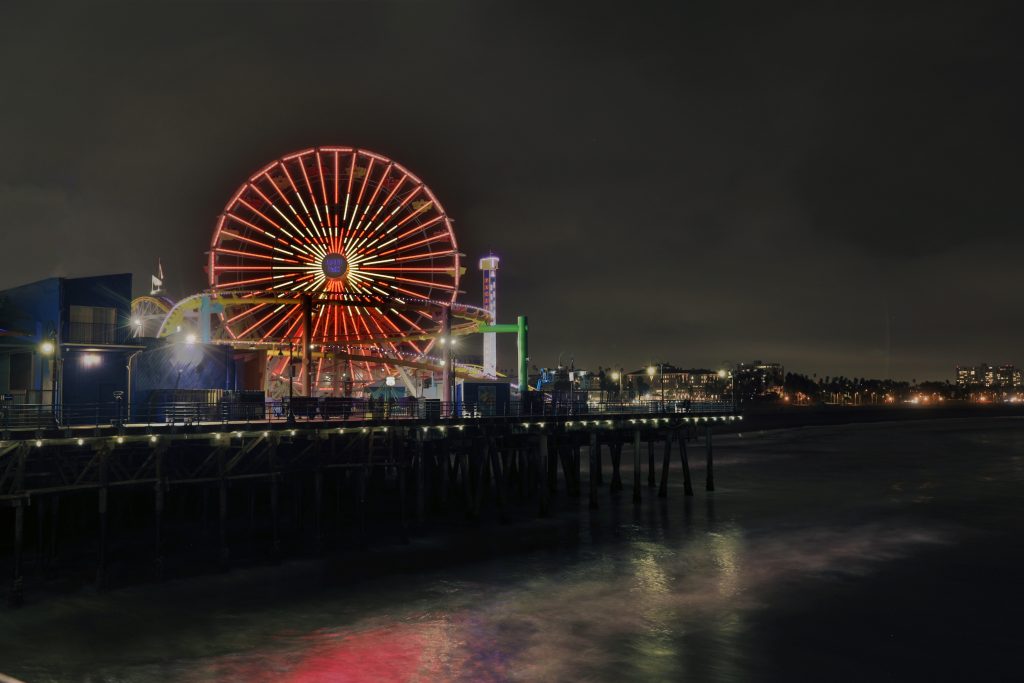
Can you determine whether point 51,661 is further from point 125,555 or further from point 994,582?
point 994,582

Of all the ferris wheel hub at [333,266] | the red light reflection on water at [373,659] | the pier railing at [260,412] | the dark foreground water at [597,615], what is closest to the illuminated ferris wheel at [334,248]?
the ferris wheel hub at [333,266]

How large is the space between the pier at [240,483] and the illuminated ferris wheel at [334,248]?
1798 centimetres

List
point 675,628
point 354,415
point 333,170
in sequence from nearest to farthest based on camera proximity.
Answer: point 675,628 → point 354,415 → point 333,170

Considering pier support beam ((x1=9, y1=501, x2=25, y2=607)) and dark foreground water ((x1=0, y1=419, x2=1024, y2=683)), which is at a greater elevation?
pier support beam ((x1=9, y1=501, x2=25, y2=607))

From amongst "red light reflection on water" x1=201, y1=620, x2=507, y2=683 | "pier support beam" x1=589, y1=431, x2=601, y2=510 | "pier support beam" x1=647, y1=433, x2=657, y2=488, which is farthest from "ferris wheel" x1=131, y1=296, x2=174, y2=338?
"red light reflection on water" x1=201, y1=620, x2=507, y2=683

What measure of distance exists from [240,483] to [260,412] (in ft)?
15.4

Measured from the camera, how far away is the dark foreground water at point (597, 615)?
794 inches

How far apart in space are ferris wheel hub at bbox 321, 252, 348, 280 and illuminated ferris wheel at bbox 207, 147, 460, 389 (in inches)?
3.0

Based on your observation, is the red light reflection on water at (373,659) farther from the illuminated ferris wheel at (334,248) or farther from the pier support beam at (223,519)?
the illuminated ferris wheel at (334,248)

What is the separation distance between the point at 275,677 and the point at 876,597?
1926 cm

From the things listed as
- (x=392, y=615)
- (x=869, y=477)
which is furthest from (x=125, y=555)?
(x=869, y=477)

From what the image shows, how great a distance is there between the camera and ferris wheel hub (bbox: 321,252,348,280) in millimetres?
63281

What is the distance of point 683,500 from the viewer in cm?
4972

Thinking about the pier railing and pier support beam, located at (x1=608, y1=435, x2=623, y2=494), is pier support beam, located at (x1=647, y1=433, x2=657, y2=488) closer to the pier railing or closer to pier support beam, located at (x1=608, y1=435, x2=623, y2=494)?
the pier railing
